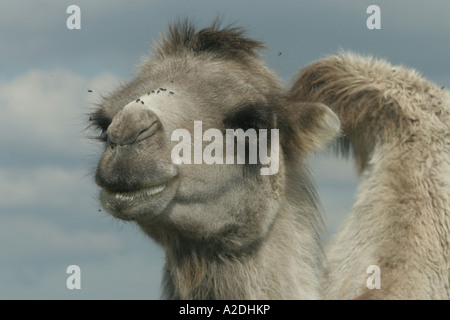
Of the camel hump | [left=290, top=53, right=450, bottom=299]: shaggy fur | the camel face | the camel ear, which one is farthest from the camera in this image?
the camel hump

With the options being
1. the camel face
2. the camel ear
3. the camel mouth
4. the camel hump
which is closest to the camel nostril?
the camel face

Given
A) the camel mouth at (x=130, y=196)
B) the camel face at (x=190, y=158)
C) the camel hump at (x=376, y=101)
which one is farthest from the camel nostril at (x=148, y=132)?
the camel hump at (x=376, y=101)

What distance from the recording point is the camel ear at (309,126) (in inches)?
220

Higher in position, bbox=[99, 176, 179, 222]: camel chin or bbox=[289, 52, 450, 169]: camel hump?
bbox=[289, 52, 450, 169]: camel hump

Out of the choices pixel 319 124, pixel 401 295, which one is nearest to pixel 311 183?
pixel 319 124

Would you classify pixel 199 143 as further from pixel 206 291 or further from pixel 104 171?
pixel 206 291

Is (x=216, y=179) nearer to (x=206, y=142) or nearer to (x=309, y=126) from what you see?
(x=206, y=142)

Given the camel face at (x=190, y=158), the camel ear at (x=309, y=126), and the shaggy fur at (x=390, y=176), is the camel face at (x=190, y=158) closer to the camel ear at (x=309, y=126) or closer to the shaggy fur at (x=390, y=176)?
the camel ear at (x=309, y=126)

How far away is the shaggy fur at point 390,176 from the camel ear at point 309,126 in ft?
1.46

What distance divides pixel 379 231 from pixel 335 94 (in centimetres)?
116

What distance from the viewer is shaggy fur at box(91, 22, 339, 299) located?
16.2 feet

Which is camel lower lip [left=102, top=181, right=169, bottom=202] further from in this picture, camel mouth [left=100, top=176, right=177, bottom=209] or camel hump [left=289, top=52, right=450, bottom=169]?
camel hump [left=289, top=52, right=450, bottom=169]

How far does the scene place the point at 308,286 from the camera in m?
5.68
